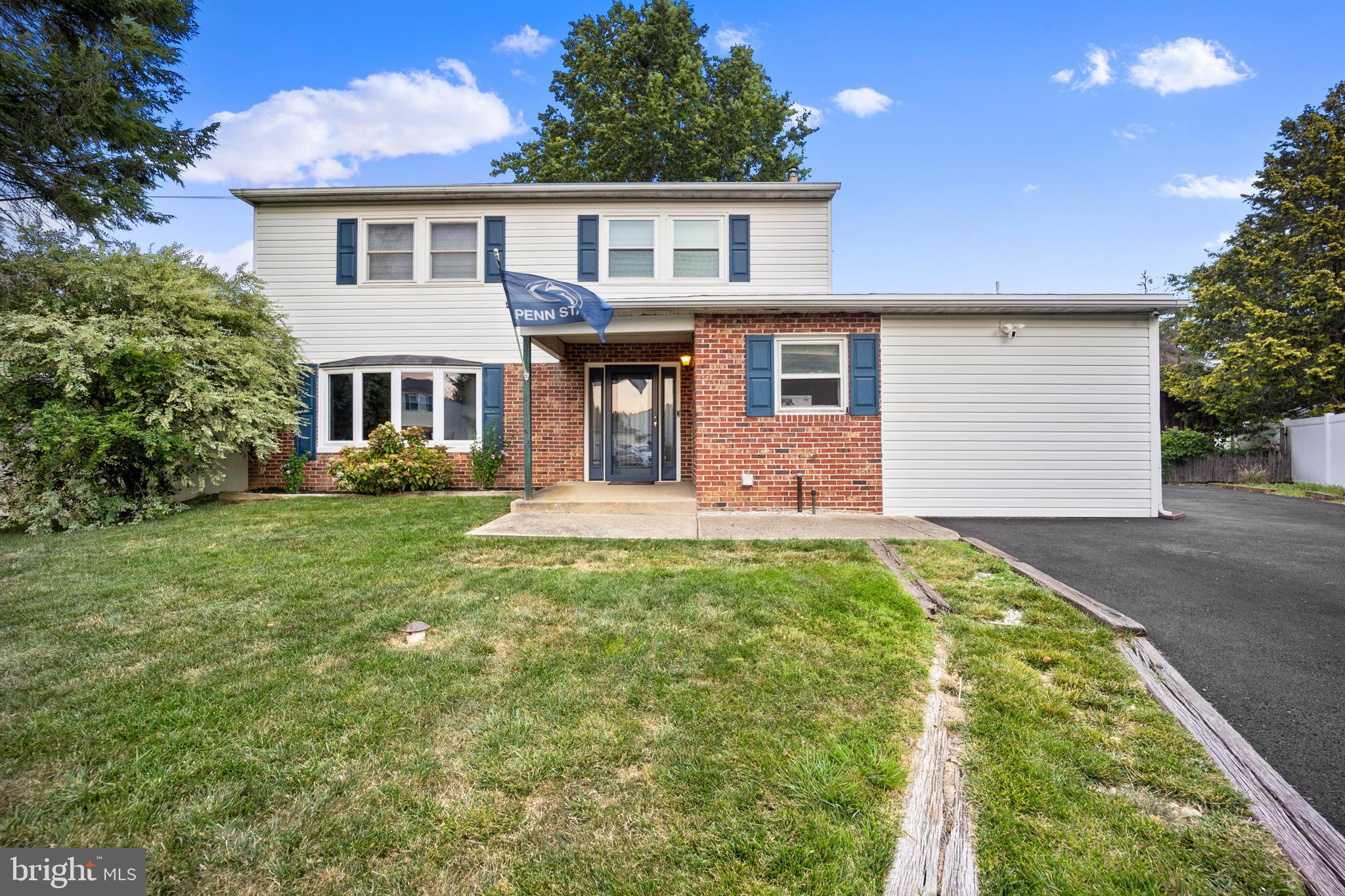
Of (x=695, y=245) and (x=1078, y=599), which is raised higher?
(x=695, y=245)

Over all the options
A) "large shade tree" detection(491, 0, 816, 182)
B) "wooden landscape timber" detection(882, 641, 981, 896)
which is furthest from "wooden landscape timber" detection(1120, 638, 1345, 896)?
"large shade tree" detection(491, 0, 816, 182)

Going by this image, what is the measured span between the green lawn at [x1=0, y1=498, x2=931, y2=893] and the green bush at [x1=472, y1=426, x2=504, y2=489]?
525cm

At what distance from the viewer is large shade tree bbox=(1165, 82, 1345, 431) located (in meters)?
13.0

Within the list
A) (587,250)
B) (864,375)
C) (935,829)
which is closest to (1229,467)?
(864,375)

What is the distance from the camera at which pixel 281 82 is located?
43.2 feet

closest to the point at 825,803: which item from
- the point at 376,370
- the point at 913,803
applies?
the point at 913,803

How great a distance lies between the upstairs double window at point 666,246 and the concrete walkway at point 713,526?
529 centimetres

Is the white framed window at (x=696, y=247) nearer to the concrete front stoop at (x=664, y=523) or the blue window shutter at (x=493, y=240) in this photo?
the blue window shutter at (x=493, y=240)

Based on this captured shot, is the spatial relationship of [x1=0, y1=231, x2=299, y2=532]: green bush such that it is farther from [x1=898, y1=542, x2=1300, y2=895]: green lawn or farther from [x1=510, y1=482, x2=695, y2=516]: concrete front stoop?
[x1=898, y1=542, x2=1300, y2=895]: green lawn

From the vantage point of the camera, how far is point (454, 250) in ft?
33.4

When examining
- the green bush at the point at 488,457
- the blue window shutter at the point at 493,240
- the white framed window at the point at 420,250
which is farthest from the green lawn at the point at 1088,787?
the white framed window at the point at 420,250

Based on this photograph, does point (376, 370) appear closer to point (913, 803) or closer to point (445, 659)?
point (445, 659)

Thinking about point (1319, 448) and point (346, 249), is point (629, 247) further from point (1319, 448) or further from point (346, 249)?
point (1319, 448)

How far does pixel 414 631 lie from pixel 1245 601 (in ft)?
19.1
